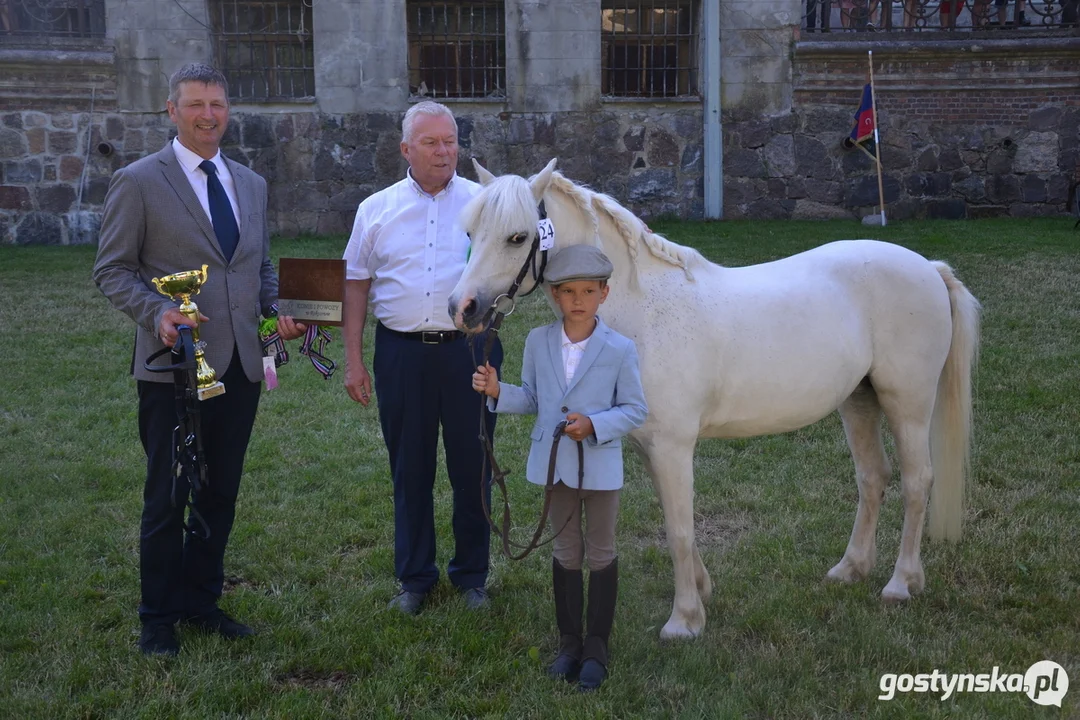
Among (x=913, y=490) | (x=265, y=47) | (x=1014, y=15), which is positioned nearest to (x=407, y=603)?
(x=913, y=490)

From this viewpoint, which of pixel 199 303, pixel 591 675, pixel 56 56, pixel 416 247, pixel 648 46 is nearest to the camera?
pixel 591 675

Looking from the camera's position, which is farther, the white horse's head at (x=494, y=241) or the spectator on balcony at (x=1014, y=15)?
the spectator on balcony at (x=1014, y=15)

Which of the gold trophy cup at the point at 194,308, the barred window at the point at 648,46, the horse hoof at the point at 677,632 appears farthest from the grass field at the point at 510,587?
the barred window at the point at 648,46

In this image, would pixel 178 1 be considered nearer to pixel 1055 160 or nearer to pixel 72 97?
pixel 72 97

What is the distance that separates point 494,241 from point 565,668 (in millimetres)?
1617

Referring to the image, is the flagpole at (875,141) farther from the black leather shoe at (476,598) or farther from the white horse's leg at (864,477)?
the black leather shoe at (476,598)

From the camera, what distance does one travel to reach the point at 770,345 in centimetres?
400

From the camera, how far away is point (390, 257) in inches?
160

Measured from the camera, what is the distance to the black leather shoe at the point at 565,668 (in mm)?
3576

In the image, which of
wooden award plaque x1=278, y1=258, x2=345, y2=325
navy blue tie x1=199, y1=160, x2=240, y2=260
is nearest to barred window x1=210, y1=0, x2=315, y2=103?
navy blue tie x1=199, y1=160, x2=240, y2=260

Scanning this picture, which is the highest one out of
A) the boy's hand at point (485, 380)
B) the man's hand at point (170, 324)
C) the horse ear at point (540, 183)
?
the horse ear at point (540, 183)

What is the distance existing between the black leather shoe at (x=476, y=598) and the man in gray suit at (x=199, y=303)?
955mm

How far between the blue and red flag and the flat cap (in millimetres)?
11443

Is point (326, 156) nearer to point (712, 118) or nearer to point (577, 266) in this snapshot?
point (712, 118)
